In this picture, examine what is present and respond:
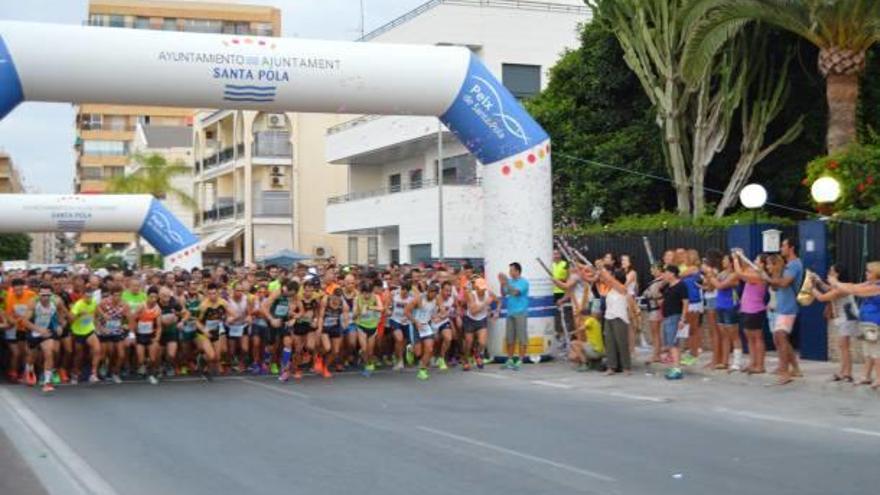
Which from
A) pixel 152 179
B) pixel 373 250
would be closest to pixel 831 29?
pixel 373 250

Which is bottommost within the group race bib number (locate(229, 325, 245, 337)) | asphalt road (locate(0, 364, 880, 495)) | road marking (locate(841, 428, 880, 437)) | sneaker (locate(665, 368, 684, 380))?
asphalt road (locate(0, 364, 880, 495))

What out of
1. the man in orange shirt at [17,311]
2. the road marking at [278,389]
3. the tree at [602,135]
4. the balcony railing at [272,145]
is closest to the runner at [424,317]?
the road marking at [278,389]

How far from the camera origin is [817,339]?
641 inches

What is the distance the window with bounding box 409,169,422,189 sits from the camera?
40775 mm

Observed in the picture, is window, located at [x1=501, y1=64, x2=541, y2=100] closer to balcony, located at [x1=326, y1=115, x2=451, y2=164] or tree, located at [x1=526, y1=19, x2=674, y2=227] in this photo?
balcony, located at [x1=326, y1=115, x2=451, y2=164]

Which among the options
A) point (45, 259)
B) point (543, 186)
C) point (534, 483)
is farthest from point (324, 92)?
point (45, 259)

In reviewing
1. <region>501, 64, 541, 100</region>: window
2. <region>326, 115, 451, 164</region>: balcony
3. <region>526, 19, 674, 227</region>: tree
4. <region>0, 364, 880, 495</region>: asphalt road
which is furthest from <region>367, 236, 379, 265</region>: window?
<region>0, 364, 880, 495</region>: asphalt road

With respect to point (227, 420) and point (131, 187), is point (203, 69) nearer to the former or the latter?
point (227, 420)

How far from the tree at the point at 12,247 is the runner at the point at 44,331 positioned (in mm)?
73796

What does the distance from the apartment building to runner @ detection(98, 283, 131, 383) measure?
257 feet

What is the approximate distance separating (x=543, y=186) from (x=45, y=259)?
508 ft

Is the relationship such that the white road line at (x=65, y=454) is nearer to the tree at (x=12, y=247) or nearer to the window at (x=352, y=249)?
the window at (x=352, y=249)

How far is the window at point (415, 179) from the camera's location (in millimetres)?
40775

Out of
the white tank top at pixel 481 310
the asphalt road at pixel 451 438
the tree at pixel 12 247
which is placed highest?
the tree at pixel 12 247
